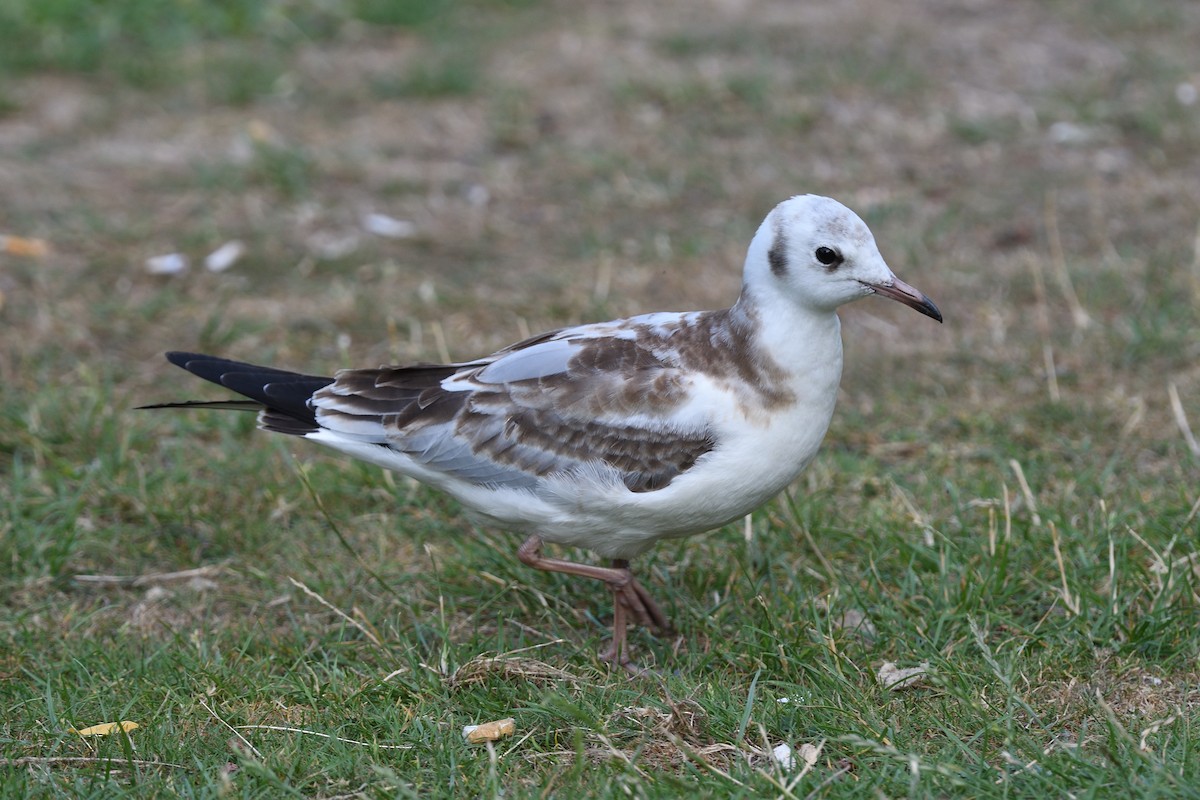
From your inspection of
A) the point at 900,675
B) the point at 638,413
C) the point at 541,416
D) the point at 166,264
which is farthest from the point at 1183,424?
the point at 166,264

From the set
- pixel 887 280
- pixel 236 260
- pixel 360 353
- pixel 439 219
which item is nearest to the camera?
pixel 887 280

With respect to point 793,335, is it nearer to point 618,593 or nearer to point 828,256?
point 828,256

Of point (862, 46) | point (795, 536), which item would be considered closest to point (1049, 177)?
point (862, 46)

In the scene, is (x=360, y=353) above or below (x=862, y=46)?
below

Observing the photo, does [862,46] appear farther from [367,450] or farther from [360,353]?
[367,450]

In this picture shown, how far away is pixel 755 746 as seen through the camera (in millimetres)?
3520

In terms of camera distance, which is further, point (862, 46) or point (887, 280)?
point (862, 46)

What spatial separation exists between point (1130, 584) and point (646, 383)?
1544 mm

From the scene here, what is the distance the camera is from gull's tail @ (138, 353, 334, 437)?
429 cm

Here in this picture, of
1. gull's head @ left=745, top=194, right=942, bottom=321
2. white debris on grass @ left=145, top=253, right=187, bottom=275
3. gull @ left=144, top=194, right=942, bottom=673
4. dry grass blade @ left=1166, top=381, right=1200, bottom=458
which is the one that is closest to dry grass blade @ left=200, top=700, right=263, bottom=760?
gull @ left=144, top=194, right=942, bottom=673

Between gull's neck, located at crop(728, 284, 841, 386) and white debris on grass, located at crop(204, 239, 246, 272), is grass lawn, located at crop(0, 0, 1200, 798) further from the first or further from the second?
gull's neck, located at crop(728, 284, 841, 386)

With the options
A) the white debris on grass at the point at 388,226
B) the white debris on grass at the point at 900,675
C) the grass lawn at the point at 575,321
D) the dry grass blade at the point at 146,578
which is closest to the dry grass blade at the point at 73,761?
the grass lawn at the point at 575,321

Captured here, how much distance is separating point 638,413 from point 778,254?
0.59 metres

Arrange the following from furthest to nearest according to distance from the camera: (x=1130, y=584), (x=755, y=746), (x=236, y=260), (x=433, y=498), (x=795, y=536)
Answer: (x=236, y=260) → (x=433, y=498) → (x=795, y=536) → (x=1130, y=584) → (x=755, y=746)
